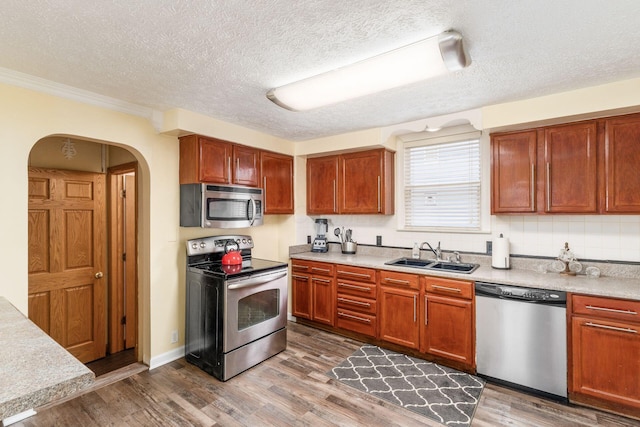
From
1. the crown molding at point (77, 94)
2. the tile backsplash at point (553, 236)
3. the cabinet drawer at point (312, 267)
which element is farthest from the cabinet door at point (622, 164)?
the crown molding at point (77, 94)

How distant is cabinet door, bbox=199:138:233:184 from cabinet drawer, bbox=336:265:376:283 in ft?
5.19

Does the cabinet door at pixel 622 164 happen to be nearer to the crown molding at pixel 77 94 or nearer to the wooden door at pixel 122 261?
the crown molding at pixel 77 94

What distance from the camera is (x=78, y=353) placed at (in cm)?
319

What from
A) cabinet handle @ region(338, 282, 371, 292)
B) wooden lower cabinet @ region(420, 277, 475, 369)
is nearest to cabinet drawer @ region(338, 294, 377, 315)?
cabinet handle @ region(338, 282, 371, 292)

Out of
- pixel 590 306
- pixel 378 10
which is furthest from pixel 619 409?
pixel 378 10

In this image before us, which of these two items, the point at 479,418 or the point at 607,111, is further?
the point at 607,111

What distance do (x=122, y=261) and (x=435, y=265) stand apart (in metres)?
3.45

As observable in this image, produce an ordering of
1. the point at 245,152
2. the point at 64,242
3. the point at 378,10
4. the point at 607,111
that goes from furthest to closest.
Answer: the point at 245,152 < the point at 64,242 < the point at 607,111 < the point at 378,10

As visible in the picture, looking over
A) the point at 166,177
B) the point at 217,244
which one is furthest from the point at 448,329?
the point at 166,177

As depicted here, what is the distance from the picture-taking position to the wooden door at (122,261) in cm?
346

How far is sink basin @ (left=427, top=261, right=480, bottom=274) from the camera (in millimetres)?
3052

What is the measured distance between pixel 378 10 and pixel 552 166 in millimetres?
2161

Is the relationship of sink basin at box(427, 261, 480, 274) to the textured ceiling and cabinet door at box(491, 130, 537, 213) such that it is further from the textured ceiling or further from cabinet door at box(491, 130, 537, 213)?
the textured ceiling

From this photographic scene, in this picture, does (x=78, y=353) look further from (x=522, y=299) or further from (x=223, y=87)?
(x=522, y=299)
